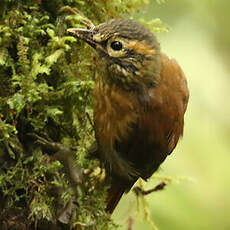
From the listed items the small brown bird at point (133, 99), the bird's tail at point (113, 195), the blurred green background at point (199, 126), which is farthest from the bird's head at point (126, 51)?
the blurred green background at point (199, 126)

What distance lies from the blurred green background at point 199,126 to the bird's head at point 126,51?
1.25 metres

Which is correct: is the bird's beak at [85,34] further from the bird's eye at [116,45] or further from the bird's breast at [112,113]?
the bird's breast at [112,113]

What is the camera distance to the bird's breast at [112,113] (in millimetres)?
2395

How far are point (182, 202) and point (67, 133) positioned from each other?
159cm

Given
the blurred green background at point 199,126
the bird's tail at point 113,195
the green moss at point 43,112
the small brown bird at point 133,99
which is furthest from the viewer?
the blurred green background at point 199,126

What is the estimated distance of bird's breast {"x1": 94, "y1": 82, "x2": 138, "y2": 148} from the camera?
239cm

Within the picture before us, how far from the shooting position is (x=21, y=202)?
7.20 ft

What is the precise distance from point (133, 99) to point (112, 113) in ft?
0.43

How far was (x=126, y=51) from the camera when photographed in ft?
7.50

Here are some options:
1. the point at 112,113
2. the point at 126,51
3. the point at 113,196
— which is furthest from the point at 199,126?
the point at 126,51

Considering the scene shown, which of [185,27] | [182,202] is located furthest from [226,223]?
[185,27]

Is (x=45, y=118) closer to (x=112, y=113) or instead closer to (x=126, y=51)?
(x=112, y=113)

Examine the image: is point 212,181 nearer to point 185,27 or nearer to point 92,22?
point 185,27

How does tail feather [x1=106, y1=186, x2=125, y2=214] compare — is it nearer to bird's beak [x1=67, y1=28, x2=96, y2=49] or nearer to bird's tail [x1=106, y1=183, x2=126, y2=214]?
bird's tail [x1=106, y1=183, x2=126, y2=214]
